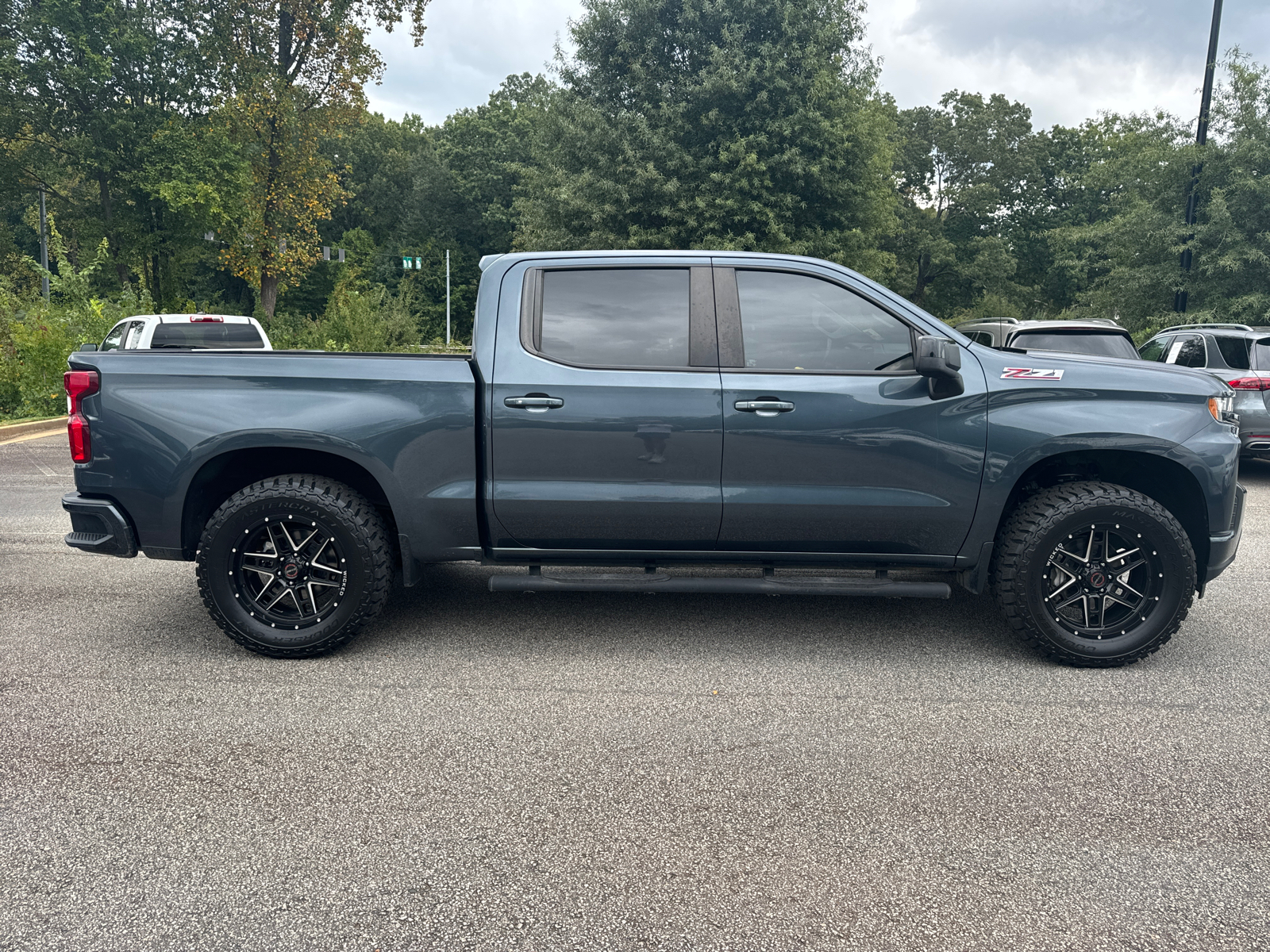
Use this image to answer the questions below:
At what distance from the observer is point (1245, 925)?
246 centimetres

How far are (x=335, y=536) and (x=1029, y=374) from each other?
136 inches

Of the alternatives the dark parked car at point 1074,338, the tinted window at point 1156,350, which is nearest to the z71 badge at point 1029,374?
the dark parked car at point 1074,338

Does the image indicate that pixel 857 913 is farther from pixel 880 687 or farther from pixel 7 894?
pixel 7 894

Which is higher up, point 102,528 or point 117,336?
point 117,336

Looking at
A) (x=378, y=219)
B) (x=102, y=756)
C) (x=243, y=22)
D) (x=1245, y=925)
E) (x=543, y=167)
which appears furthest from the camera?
(x=378, y=219)

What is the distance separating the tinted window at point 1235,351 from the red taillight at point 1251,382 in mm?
182

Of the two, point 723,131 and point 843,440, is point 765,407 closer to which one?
point 843,440

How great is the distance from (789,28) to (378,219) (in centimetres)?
5538

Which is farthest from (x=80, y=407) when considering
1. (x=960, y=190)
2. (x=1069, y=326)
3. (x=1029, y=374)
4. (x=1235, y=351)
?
(x=960, y=190)

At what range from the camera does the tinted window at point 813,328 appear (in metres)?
4.45

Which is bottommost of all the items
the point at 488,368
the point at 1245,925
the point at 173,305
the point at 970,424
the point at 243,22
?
the point at 1245,925

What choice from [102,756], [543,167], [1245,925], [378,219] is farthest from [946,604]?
[378,219]

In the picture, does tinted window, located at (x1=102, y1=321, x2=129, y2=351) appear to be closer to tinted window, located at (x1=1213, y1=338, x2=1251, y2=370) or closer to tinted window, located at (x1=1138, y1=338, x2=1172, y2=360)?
tinted window, located at (x1=1138, y1=338, x2=1172, y2=360)

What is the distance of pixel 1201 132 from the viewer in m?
17.3
